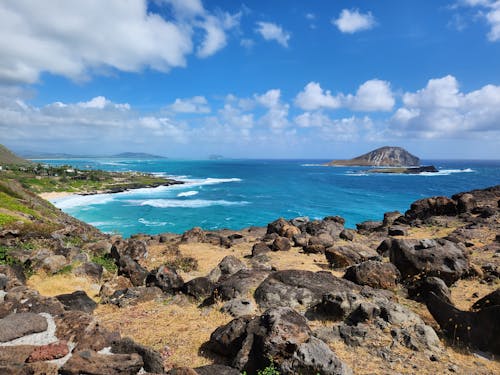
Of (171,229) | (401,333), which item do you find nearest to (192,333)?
(401,333)

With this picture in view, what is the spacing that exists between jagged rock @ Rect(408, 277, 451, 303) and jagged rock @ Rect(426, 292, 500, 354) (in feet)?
6.45

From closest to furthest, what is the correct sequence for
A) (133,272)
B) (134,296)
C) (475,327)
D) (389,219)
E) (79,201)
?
(475,327) < (134,296) < (133,272) < (389,219) < (79,201)

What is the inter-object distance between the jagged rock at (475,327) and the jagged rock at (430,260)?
6547mm

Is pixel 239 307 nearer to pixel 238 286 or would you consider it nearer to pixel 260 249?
pixel 238 286

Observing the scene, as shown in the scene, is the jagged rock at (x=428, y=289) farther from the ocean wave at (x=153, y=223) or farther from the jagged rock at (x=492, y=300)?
the ocean wave at (x=153, y=223)

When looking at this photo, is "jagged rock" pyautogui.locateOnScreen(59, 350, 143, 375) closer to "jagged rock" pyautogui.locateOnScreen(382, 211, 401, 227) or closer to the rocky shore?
the rocky shore

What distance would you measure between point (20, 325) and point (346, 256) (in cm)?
1935

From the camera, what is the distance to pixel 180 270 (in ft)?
74.3

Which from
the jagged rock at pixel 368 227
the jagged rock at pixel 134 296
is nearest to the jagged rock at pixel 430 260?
the jagged rock at pixel 134 296

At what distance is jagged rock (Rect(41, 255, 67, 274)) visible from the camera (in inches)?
688

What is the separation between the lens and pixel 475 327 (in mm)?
10523

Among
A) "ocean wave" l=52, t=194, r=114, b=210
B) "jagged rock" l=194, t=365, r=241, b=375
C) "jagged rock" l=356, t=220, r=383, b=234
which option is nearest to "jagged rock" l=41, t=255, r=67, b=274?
"jagged rock" l=194, t=365, r=241, b=375

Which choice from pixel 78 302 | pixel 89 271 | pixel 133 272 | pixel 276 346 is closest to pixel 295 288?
pixel 276 346

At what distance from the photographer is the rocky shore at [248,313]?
8.76 m
